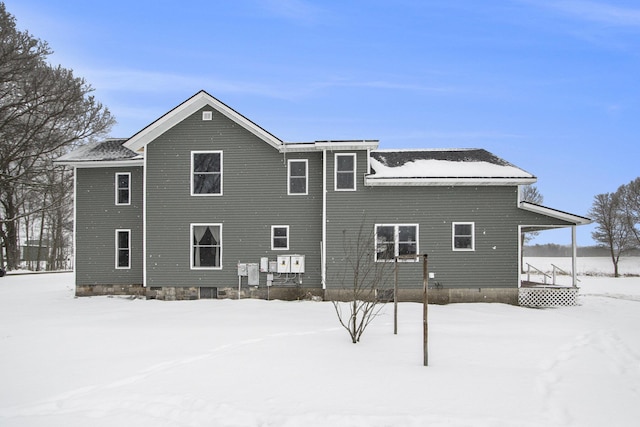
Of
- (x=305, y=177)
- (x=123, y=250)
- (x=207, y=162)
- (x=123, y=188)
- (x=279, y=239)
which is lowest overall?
(x=123, y=250)

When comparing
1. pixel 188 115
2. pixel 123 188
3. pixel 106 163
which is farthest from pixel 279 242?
pixel 106 163

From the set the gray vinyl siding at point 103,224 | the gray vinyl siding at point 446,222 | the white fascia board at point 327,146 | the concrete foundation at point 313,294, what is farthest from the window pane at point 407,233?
the gray vinyl siding at point 103,224

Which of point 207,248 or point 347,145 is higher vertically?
point 347,145

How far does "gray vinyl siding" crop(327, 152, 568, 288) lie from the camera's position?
1708 centimetres

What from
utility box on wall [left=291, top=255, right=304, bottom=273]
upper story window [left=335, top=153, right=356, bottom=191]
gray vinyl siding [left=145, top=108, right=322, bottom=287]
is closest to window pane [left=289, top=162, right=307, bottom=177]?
gray vinyl siding [left=145, top=108, right=322, bottom=287]

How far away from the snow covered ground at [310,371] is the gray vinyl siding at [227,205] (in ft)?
12.1

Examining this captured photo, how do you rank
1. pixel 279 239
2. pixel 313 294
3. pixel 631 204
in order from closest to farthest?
pixel 313 294 → pixel 279 239 → pixel 631 204

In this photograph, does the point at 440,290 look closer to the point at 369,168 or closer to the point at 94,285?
the point at 369,168

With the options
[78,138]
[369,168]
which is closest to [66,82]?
[78,138]

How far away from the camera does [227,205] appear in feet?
57.8

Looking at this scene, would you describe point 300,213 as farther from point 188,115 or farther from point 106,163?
point 106,163

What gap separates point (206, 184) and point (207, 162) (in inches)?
32.6

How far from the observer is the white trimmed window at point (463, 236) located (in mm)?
17141

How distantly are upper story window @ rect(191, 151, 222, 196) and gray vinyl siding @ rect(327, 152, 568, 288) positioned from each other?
4.19 metres
